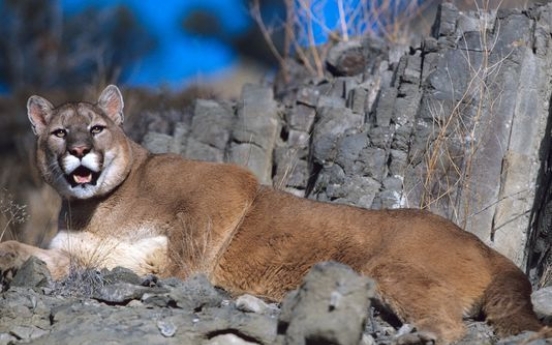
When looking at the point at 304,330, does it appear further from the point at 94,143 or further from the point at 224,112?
the point at 224,112

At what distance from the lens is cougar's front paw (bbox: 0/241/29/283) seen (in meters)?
9.53

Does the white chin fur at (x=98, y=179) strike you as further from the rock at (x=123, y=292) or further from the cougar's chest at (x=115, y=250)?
the rock at (x=123, y=292)

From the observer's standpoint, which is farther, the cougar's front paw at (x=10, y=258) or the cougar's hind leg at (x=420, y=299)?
the cougar's front paw at (x=10, y=258)

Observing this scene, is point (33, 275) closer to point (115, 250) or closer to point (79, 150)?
point (115, 250)

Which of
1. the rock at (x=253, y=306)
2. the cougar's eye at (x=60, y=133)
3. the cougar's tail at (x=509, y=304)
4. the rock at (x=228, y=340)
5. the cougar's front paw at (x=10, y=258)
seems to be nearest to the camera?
the rock at (x=228, y=340)

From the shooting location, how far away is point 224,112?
1467 centimetres

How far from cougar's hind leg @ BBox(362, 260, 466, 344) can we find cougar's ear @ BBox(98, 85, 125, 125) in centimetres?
366

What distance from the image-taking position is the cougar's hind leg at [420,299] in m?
8.23

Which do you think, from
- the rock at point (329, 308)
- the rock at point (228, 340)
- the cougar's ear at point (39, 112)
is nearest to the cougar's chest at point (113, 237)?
the cougar's ear at point (39, 112)

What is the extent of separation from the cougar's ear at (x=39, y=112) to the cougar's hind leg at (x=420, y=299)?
12.9 feet

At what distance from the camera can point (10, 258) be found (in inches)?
377

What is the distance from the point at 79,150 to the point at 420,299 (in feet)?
11.9

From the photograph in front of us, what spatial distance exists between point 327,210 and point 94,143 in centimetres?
247

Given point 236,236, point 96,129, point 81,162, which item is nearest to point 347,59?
point 96,129
